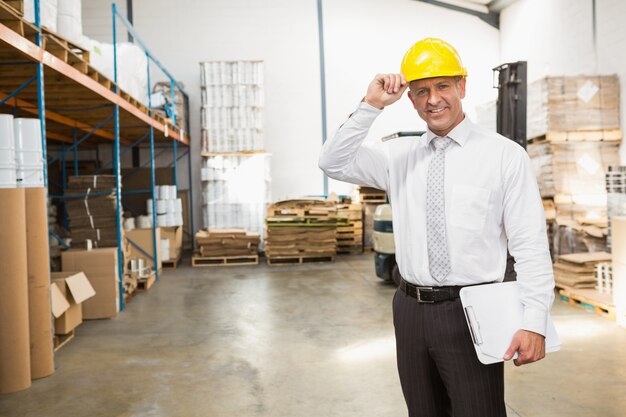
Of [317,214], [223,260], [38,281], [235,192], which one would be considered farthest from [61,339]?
[235,192]

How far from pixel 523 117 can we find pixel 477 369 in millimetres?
6859

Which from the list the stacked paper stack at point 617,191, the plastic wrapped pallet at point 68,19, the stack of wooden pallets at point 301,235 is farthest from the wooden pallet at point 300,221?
the plastic wrapped pallet at point 68,19

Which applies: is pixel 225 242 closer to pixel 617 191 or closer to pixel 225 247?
pixel 225 247

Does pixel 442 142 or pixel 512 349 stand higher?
pixel 442 142

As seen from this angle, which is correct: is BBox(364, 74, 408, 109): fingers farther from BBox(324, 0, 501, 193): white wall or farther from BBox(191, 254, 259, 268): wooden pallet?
BBox(324, 0, 501, 193): white wall

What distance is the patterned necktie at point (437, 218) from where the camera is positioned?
7.25ft

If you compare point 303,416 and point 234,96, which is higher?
point 234,96

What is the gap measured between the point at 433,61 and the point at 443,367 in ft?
4.04

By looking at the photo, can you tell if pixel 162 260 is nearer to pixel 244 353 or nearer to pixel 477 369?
pixel 244 353

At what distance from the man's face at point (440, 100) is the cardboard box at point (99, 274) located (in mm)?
5859

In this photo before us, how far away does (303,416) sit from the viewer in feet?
13.4

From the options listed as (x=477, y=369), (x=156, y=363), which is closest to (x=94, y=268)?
(x=156, y=363)

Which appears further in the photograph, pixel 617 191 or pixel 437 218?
pixel 617 191

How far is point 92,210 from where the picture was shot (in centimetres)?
803
